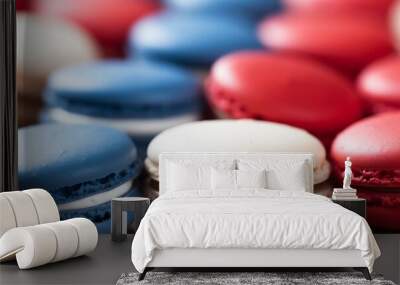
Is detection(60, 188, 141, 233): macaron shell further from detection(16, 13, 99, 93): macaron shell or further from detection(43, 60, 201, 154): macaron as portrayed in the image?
detection(16, 13, 99, 93): macaron shell

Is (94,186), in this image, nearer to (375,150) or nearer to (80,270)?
(80,270)

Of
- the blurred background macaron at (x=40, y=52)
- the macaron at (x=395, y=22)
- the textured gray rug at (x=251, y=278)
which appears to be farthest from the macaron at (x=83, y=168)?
the macaron at (x=395, y=22)

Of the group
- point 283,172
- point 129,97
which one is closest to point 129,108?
point 129,97

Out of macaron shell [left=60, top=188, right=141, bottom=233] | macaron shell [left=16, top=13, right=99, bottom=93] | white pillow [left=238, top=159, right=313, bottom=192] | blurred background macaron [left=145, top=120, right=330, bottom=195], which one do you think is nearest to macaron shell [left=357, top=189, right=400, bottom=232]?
blurred background macaron [left=145, top=120, right=330, bottom=195]

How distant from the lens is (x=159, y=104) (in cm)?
512

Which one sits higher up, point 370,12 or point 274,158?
point 370,12

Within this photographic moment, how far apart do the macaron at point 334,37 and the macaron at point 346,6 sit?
38 mm

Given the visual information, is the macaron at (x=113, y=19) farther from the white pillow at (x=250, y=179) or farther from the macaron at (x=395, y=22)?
the macaron at (x=395, y=22)

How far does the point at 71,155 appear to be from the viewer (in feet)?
16.8

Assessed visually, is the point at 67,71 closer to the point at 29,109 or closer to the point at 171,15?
the point at 29,109

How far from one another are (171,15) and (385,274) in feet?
7.87

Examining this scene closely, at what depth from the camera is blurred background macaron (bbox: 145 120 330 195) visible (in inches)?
200

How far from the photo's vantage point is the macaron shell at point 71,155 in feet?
16.6

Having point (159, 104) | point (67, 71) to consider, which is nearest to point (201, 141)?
point (159, 104)
